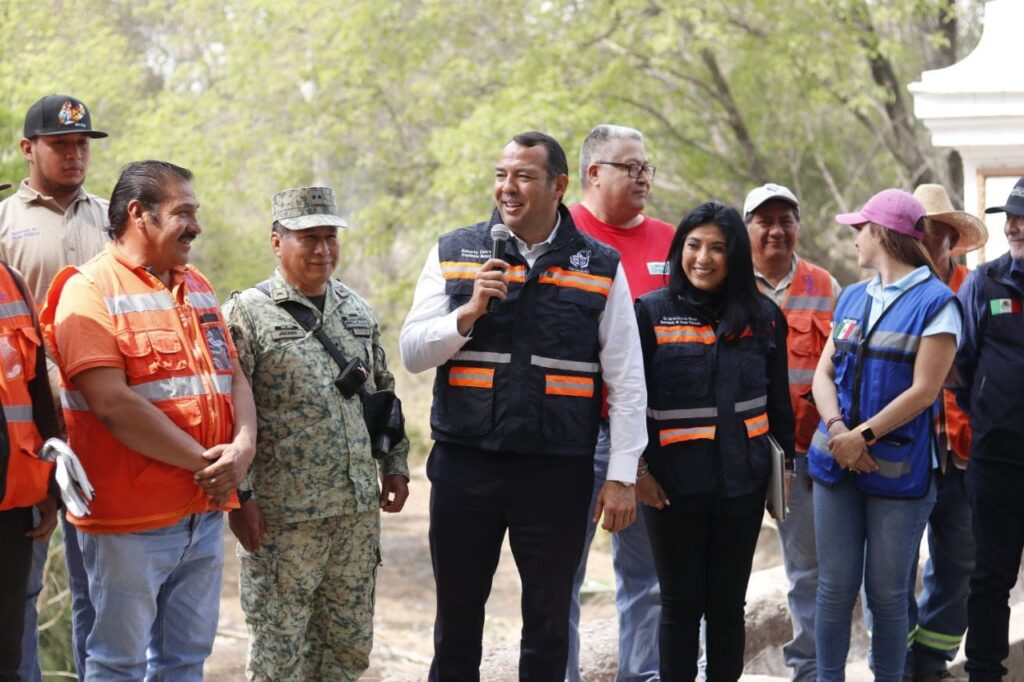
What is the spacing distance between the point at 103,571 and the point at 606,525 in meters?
1.54

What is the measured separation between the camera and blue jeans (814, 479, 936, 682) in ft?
14.0

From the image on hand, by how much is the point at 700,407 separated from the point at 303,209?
1481 millimetres

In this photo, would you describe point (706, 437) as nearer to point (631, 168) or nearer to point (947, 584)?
point (631, 168)

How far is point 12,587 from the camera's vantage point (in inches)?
131

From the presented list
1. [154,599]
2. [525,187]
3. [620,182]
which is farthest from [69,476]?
[620,182]

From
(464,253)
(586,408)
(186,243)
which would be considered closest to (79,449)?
(186,243)

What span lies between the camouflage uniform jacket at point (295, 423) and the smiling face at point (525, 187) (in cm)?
77

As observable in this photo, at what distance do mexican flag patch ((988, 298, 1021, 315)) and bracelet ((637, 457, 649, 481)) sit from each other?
1.56 m

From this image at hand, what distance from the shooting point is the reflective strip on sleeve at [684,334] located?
4082 millimetres

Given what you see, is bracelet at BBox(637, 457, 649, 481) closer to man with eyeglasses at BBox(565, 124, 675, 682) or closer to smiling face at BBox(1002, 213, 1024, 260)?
man with eyeglasses at BBox(565, 124, 675, 682)

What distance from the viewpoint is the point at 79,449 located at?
353 cm

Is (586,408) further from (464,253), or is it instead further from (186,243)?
(186,243)

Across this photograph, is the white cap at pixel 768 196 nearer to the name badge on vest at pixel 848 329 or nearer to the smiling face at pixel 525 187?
the name badge on vest at pixel 848 329

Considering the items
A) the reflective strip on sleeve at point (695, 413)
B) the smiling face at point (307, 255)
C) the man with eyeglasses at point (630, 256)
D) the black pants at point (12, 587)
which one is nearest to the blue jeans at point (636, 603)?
the man with eyeglasses at point (630, 256)
